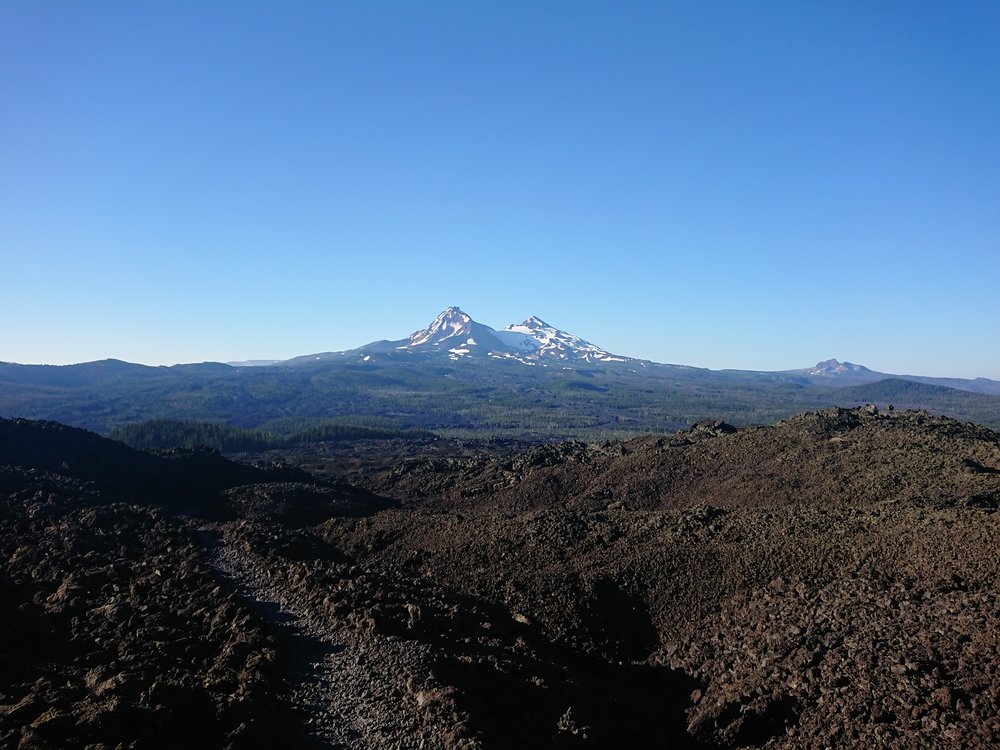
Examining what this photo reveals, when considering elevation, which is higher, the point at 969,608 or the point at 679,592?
the point at 969,608

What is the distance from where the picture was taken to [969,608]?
1441cm

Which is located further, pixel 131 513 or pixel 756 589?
pixel 131 513

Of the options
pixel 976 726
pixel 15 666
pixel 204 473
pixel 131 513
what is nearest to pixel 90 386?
pixel 204 473

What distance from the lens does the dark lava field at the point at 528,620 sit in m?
11.9

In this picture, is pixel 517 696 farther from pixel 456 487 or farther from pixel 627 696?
pixel 456 487

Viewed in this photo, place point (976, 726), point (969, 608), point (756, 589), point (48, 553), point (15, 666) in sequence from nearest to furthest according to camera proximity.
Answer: point (976, 726)
point (15, 666)
point (969, 608)
point (756, 589)
point (48, 553)

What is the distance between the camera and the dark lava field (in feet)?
39.1

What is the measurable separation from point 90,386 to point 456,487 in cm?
18482

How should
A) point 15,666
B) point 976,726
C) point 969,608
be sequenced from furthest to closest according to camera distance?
point 969,608, point 15,666, point 976,726

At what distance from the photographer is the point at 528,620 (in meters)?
19.6

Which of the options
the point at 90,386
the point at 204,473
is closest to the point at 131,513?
the point at 204,473

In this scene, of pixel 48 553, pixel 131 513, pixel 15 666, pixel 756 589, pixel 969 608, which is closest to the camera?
pixel 15 666

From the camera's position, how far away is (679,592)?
1983 centimetres

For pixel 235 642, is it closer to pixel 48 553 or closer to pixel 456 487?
pixel 48 553
